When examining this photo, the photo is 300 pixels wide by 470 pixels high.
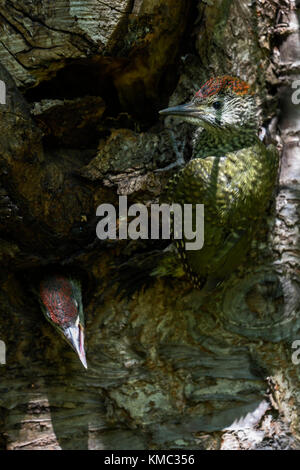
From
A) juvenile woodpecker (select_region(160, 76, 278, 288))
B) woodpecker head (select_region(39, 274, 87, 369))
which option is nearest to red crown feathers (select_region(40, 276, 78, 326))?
woodpecker head (select_region(39, 274, 87, 369))

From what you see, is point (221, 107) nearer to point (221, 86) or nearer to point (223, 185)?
point (221, 86)

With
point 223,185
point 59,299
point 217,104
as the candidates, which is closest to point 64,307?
point 59,299

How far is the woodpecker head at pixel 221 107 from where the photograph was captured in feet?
6.43

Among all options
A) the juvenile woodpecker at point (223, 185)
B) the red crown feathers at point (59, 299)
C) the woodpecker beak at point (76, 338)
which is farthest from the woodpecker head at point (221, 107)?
the woodpecker beak at point (76, 338)

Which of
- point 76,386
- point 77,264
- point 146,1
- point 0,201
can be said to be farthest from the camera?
point 76,386

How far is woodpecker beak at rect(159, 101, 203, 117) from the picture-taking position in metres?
1.92

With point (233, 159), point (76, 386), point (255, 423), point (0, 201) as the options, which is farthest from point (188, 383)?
point (0, 201)

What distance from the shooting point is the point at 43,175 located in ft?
5.86

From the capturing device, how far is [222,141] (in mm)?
2105

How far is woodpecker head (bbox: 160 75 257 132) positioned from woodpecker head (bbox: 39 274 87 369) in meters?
0.78

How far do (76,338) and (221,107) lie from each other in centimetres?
108

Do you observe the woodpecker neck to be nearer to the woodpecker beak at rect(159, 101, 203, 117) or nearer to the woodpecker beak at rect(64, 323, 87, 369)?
the woodpecker beak at rect(159, 101, 203, 117)

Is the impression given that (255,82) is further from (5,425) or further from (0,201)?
(5,425)

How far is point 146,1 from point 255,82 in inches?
21.9
